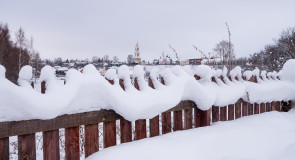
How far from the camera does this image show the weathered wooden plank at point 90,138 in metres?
1.96

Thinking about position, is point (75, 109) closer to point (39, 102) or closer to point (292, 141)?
point (39, 102)

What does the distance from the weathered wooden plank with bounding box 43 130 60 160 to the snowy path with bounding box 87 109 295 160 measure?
31cm

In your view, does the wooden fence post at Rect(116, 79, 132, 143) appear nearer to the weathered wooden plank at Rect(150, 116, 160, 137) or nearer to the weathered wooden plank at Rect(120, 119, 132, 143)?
the weathered wooden plank at Rect(120, 119, 132, 143)

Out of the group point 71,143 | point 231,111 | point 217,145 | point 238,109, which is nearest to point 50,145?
point 71,143

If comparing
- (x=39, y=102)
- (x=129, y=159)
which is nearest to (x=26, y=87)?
(x=39, y=102)

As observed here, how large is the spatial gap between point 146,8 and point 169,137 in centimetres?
2242

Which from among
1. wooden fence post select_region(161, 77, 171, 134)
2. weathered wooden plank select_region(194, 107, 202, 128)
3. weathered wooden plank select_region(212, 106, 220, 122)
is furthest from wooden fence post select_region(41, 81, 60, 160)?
weathered wooden plank select_region(212, 106, 220, 122)

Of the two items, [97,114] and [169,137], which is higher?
[97,114]

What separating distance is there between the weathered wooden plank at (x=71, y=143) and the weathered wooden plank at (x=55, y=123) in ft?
0.27

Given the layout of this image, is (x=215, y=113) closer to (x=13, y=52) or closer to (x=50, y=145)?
(x=50, y=145)

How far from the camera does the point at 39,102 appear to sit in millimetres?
1545

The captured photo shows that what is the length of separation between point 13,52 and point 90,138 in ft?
128

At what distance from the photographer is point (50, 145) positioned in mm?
1769

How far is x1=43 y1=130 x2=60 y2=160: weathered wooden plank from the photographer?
1738mm
